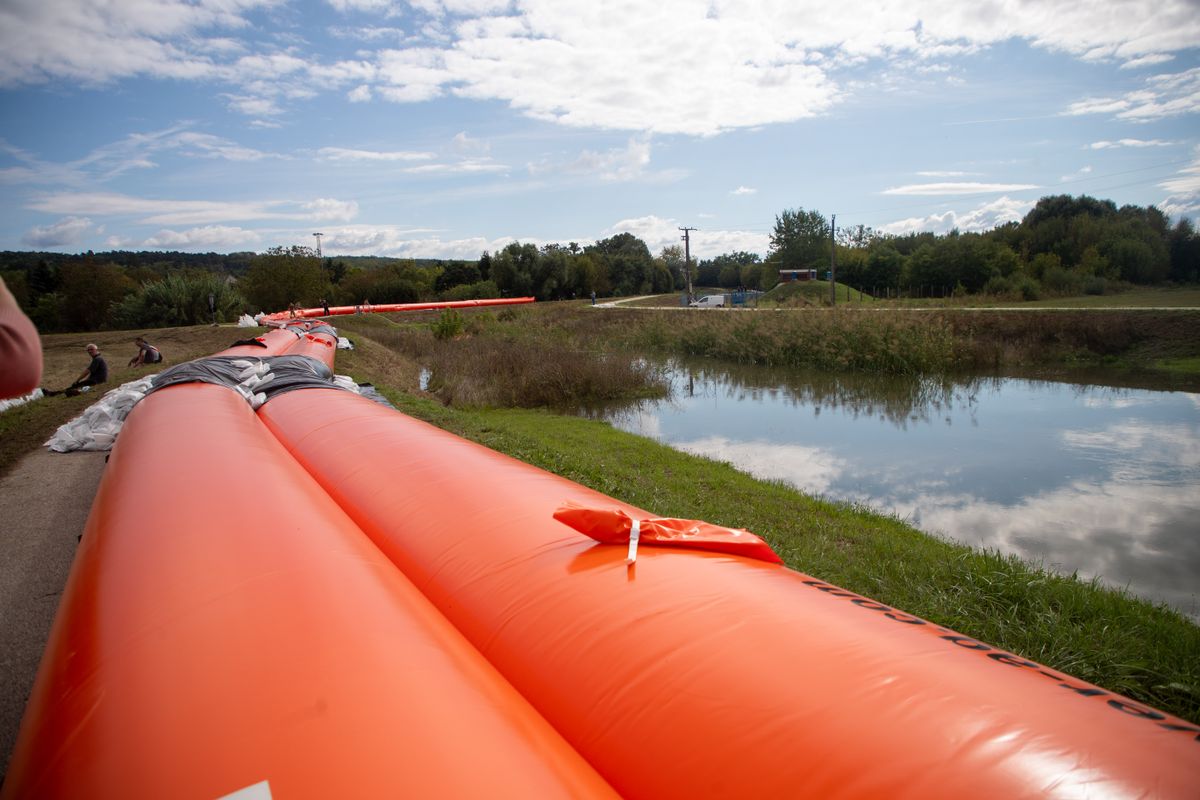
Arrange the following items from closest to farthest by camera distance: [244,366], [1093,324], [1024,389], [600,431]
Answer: [244,366], [600,431], [1024,389], [1093,324]

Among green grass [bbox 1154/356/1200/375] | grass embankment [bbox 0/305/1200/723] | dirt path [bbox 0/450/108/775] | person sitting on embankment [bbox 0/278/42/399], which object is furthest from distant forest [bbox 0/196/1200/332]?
green grass [bbox 1154/356/1200/375]

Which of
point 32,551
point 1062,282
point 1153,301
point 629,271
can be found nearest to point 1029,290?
point 1062,282

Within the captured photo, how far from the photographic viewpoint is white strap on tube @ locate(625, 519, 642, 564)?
2.10 m

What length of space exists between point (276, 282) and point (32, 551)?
33.1m

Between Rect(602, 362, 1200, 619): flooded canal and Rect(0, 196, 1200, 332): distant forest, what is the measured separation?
40.3ft

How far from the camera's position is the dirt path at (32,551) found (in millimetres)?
3244

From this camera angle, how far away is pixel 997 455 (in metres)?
8.84

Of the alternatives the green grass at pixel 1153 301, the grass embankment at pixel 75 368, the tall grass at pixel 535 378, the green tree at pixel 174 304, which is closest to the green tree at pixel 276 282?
the green tree at pixel 174 304

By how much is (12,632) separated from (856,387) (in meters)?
14.5

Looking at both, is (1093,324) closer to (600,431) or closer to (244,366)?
(600,431)

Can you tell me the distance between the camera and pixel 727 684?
4.94ft

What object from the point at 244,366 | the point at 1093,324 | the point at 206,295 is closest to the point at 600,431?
the point at 244,366

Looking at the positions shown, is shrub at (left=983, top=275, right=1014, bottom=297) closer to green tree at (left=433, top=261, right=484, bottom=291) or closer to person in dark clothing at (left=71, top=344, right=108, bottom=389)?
person in dark clothing at (left=71, top=344, right=108, bottom=389)

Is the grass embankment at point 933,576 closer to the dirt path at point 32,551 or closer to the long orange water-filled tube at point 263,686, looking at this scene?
the long orange water-filled tube at point 263,686
